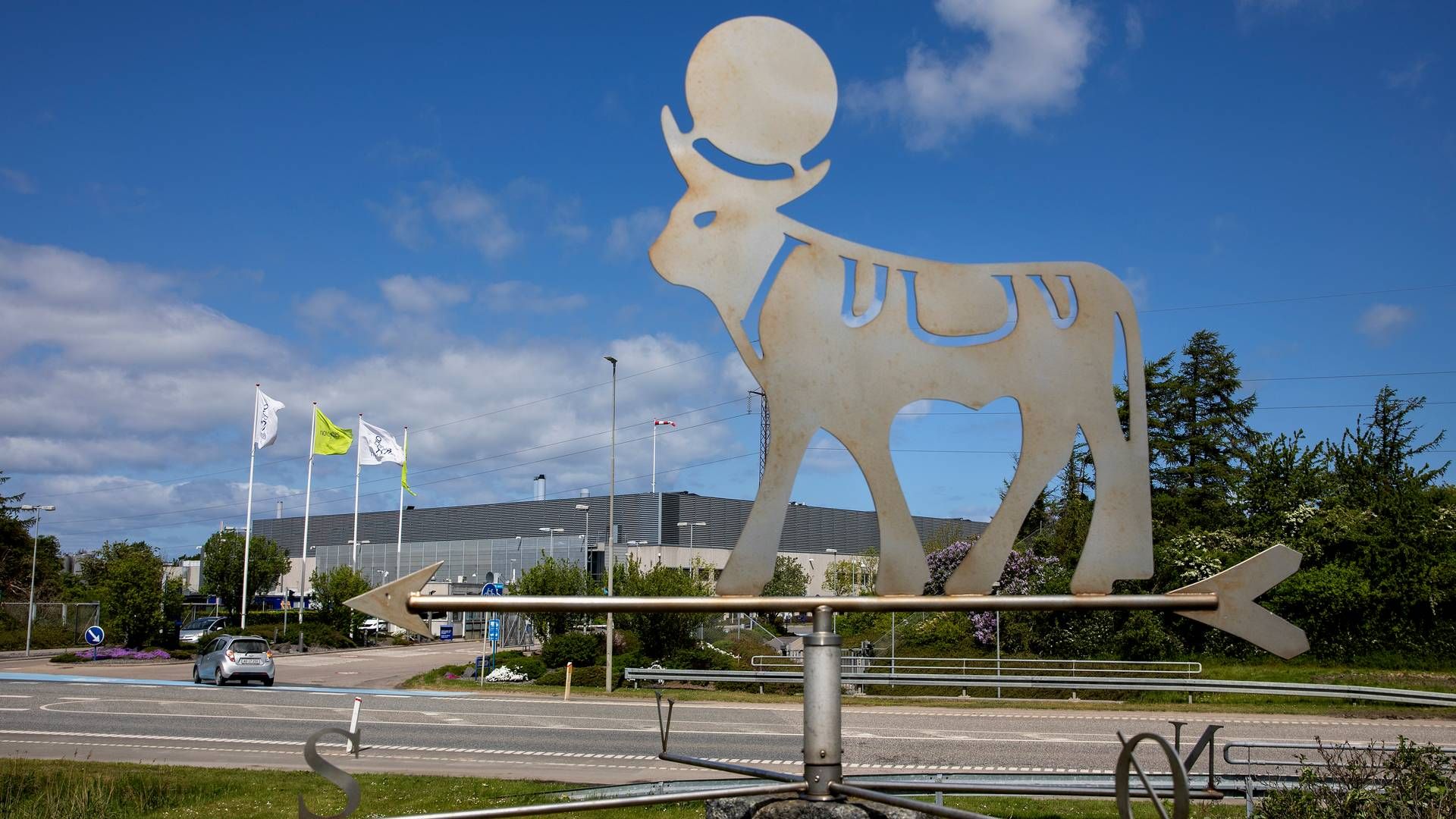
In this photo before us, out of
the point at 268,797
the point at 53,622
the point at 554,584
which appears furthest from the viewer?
the point at 53,622

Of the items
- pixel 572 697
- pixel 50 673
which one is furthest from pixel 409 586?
pixel 50 673

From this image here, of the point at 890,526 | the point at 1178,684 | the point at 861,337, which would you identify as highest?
the point at 861,337

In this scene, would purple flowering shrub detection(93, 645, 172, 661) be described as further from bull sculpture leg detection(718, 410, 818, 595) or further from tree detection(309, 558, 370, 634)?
bull sculpture leg detection(718, 410, 818, 595)

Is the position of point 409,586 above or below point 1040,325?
below

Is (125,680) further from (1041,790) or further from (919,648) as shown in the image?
(1041,790)

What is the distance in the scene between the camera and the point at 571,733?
60.4 feet

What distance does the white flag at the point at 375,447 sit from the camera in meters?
42.8

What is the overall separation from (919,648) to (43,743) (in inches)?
832

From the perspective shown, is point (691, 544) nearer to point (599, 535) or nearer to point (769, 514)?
point (599, 535)

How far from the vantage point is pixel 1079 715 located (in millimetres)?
20453

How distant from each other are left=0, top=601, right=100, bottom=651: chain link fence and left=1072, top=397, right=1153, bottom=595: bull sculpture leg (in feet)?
163

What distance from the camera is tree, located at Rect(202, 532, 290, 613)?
49.2 m

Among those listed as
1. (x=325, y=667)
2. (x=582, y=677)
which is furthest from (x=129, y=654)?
(x=582, y=677)

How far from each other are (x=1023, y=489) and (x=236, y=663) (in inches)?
1104
